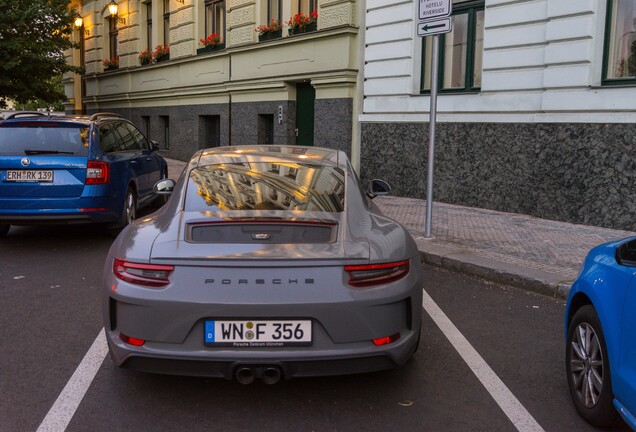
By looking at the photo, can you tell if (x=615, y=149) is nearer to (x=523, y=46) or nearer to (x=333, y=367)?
(x=523, y=46)

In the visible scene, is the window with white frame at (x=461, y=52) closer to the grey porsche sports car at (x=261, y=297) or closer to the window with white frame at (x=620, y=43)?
the window with white frame at (x=620, y=43)

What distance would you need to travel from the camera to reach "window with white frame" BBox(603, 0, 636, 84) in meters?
9.45

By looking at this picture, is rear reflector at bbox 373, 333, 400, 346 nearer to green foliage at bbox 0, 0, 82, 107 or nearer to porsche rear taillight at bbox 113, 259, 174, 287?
porsche rear taillight at bbox 113, 259, 174, 287

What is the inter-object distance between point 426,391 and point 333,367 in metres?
0.82

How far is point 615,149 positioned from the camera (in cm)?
934

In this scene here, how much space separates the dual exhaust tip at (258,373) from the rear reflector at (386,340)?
0.55 metres

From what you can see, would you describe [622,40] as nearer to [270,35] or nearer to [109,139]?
[109,139]

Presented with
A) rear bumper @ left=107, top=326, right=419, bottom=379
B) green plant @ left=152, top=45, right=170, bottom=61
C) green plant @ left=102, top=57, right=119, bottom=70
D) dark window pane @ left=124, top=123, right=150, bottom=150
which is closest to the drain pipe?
dark window pane @ left=124, top=123, right=150, bottom=150

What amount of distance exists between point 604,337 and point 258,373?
178 cm

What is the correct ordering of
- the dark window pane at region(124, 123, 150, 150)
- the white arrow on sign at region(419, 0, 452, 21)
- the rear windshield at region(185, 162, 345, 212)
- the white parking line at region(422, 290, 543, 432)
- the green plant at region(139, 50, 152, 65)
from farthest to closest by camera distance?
1. the green plant at region(139, 50, 152, 65)
2. the dark window pane at region(124, 123, 150, 150)
3. the white arrow on sign at region(419, 0, 452, 21)
4. the rear windshield at region(185, 162, 345, 212)
5. the white parking line at region(422, 290, 543, 432)

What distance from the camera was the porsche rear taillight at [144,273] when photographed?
349 centimetres

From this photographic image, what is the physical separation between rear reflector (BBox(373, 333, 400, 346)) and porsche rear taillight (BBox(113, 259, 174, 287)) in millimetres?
1168

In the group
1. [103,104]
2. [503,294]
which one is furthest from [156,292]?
[103,104]

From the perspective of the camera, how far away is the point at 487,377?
4215 millimetres
